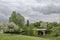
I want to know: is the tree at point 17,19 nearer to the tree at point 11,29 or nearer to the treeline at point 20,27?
the treeline at point 20,27

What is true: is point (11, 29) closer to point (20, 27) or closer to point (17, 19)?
point (20, 27)

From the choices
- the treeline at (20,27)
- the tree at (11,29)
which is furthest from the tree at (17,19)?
the tree at (11,29)

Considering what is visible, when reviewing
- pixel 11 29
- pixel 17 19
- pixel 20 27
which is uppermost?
pixel 17 19

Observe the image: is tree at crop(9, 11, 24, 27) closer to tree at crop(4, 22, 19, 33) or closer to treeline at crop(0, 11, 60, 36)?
treeline at crop(0, 11, 60, 36)

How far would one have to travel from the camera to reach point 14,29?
6594cm

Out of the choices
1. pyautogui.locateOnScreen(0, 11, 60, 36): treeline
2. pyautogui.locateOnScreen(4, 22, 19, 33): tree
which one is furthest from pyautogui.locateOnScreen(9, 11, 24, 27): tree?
pyautogui.locateOnScreen(4, 22, 19, 33): tree

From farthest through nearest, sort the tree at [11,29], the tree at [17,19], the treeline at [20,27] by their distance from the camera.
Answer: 1. the tree at [17,19]
2. the tree at [11,29]
3. the treeline at [20,27]

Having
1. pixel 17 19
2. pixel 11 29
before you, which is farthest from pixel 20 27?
pixel 11 29

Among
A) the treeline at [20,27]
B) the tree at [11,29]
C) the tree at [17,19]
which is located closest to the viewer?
the treeline at [20,27]

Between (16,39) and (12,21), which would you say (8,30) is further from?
(16,39)

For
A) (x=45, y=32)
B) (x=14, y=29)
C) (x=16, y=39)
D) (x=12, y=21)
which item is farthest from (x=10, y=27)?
(x=16, y=39)

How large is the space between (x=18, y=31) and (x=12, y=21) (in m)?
13.7

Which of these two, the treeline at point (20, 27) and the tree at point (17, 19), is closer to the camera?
the treeline at point (20, 27)

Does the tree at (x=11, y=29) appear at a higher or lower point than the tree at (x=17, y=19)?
lower
